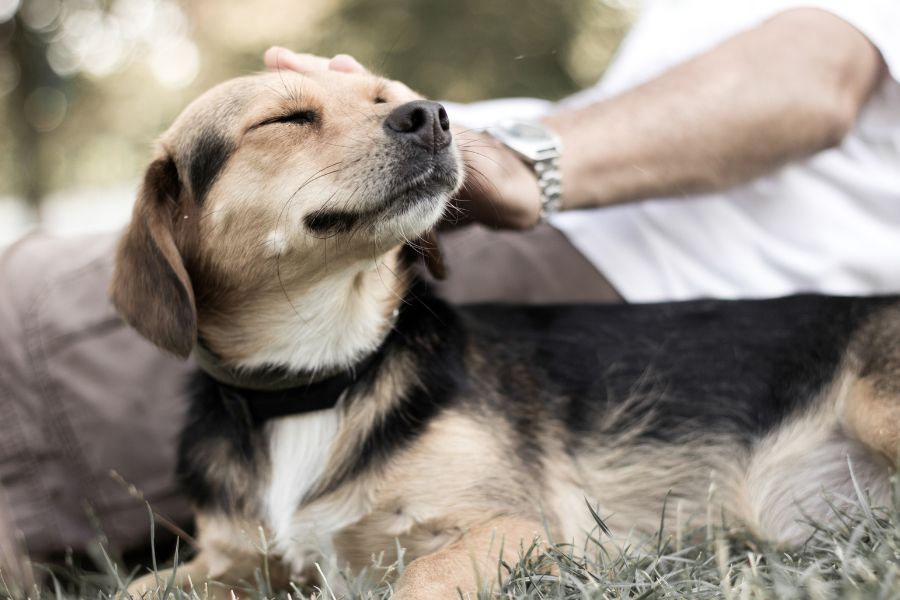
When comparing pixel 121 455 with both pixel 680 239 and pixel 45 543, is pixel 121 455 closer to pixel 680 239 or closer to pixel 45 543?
pixel 45 543

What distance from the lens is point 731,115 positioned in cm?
368

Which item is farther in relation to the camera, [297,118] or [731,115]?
[731,115]

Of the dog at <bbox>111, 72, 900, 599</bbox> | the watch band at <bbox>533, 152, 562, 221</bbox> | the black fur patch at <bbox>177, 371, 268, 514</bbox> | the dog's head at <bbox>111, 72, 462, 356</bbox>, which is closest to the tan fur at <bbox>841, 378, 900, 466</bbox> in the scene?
the dog at <bbox>111, 72, 900, 599</bbox>

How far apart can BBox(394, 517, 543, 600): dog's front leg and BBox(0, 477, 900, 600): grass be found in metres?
0.05

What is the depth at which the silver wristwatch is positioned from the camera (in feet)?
11.4

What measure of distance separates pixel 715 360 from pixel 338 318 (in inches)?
58.0

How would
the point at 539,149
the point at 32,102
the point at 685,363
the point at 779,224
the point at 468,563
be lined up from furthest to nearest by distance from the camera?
the point at 32,102
the point at 779,224
the point at 539,149
the point at 685,363
the point at 468,563

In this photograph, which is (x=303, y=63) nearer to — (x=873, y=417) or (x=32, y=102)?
(x=873, y=417)

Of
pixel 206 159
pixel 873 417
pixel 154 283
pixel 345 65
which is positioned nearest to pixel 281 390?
pixel 154 283

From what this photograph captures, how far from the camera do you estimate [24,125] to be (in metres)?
14.0

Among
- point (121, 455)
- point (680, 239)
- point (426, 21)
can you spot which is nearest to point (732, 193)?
point (680, 239)

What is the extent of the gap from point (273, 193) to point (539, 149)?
1273mm

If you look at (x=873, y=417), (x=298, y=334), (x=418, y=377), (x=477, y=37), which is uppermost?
(x=298, y=334)

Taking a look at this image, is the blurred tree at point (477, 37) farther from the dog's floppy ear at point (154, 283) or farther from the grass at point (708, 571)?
the grass at point (708, 571)
